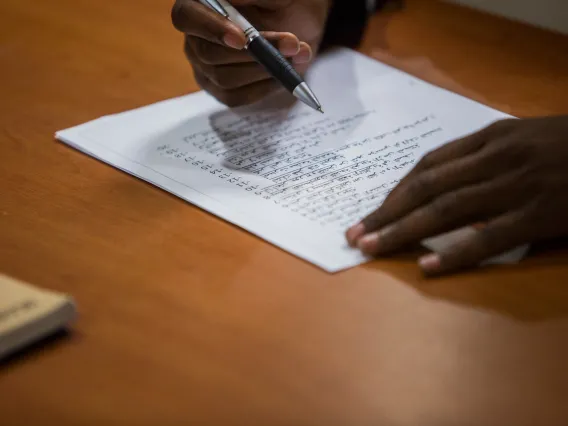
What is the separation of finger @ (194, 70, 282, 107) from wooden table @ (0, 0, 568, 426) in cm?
16

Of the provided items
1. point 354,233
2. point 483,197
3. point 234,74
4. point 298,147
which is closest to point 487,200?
point 483,197

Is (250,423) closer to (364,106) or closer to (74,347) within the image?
(74,347)

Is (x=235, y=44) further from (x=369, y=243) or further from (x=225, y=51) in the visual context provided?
(x=369, y=243)

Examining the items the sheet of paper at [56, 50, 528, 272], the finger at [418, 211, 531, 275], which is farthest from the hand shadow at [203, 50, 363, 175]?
the finger at [418, 211, 531, 275]

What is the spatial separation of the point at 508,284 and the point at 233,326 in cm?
22

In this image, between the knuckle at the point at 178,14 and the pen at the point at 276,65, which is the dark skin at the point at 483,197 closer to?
the pen at the point at 276,65

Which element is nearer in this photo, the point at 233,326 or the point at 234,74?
the point at 233,326

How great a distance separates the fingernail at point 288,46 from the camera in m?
0.72

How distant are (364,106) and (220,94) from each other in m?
0.16

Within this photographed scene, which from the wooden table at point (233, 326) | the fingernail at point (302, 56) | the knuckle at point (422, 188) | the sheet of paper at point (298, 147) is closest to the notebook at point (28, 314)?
the wooden table at point (233, 326)

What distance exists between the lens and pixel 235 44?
695 mm

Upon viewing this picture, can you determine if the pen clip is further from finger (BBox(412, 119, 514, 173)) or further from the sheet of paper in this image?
finger (BBox(412, 119, 514, 173))

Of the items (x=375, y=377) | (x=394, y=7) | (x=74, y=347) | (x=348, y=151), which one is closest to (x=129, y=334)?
(x=74, y=347)

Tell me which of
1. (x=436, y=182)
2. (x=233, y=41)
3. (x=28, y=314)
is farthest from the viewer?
(x=233, y=41)
